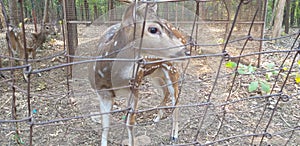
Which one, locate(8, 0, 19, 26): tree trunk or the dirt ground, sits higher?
locate(8, 0, 19, 26): tree trunk

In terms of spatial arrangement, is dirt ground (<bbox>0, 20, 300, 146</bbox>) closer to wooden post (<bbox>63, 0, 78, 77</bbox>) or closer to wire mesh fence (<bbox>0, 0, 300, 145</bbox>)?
wire mesh fence (<bbox>0, 0, 300, 145</bbox>)

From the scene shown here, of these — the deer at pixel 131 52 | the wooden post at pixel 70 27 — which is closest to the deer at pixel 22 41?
the wooden post at pixel 70 27

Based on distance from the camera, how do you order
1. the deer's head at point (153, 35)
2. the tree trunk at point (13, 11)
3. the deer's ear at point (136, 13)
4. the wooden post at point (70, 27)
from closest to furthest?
the deer's ear at point (136, 13)
the deer's head at point (153, 35)
the wooden post at point (70, 27)
the tree trunk at point (13, 11)

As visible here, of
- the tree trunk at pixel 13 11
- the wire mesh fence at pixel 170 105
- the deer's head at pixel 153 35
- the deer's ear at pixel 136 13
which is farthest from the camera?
the tree trunk at pixel 13 11

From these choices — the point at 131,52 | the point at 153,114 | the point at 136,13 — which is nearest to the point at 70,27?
the point at 153,114

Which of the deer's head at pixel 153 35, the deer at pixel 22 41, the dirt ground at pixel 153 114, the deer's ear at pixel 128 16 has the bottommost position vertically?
the dirt ground at pixel 153 114

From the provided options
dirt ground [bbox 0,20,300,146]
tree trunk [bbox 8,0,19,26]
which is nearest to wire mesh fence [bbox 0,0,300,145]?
dirt ground [bbox 0,20,300,146]

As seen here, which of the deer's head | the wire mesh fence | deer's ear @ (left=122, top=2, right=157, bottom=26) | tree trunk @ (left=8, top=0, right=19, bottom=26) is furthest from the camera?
tree trunk @ (left=8, top=0, right=19, bottom=26)

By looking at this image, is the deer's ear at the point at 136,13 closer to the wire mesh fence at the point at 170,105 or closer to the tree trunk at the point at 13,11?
the wire mesh fence at the point at 170,105

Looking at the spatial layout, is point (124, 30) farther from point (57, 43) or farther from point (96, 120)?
point (57, 43)

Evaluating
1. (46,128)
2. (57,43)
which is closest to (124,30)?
(46,128)

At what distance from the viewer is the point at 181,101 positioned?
8.94ft

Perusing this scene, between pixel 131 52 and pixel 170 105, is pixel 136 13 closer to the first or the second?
pixel 131 52

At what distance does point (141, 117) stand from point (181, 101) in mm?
471
